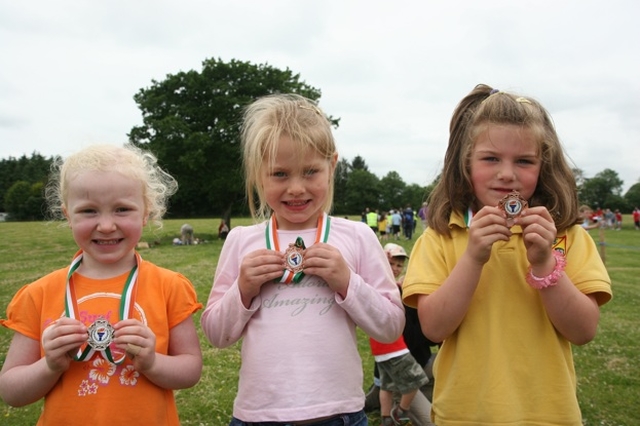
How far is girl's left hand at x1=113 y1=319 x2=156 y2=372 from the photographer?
202 cm

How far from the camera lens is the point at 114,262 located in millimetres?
2334

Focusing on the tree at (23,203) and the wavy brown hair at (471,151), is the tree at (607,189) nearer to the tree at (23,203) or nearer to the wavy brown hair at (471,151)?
the wavy brown hair at (471,151)

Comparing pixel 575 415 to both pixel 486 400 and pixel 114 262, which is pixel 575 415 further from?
pixel 114 262

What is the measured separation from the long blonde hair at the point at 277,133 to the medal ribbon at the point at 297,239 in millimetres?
88

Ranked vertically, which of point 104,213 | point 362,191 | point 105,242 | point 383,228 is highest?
point 362,191

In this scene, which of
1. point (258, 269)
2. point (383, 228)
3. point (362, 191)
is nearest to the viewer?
point (258, 269)

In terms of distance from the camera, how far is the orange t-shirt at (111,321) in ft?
6.93

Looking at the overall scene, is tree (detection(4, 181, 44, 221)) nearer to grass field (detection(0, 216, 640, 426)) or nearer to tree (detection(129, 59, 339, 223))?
tree (detection(129, 59, 339, 223))

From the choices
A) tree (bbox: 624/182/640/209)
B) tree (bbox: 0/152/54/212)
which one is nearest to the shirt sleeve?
tree (bbox: 624/182/640/209)

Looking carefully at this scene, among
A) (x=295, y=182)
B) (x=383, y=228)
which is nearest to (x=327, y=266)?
(x=295, y=182)

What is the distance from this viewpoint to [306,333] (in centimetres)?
223

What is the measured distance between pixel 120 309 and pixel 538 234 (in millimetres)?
1754

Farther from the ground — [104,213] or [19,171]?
[19,171]

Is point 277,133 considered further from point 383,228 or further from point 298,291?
point 383,228
